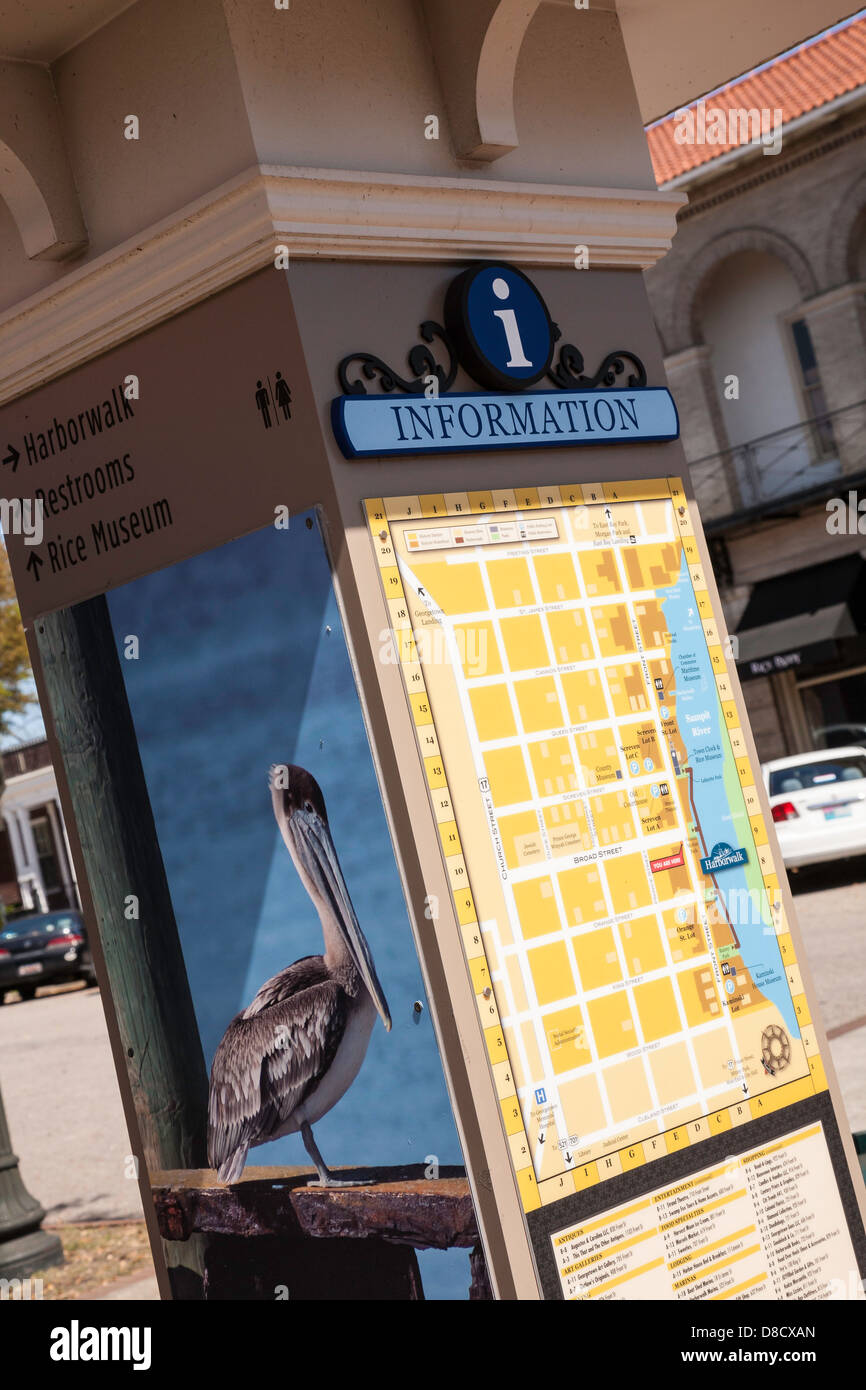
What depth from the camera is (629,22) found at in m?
4.34

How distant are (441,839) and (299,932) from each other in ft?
1.50

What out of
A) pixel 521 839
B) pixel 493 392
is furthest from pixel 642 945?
pixel 493 392

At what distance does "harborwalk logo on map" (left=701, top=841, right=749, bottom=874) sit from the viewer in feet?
12.4

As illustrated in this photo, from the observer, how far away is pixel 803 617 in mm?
23797

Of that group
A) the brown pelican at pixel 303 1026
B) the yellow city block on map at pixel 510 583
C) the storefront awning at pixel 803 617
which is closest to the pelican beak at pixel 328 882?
the brown pelican at pixel 303 1026

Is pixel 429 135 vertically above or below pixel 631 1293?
above

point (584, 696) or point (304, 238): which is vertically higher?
point (304, 238)

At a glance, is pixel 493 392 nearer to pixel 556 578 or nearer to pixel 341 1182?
pixel 556 578

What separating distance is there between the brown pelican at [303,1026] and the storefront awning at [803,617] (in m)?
19.8

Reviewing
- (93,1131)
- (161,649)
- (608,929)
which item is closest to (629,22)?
(161,649)

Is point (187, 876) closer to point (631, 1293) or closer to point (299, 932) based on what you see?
point (299, 932)

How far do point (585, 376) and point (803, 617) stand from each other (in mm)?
20658

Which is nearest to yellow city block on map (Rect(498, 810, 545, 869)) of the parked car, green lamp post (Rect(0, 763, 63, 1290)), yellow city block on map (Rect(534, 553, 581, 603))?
yellow city block on map (Rect(534, 553, 581, 603))

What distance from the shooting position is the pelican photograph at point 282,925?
3.39 metres
